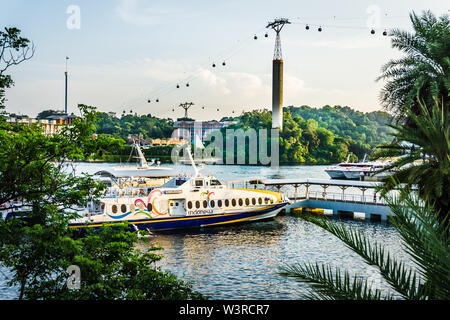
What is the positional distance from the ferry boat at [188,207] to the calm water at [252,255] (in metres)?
0.97

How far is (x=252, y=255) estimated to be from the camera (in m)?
30.4

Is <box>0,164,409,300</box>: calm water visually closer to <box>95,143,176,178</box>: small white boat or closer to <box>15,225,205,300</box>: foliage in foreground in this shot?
<box>15,225,205,300</box>: foliage in foreground

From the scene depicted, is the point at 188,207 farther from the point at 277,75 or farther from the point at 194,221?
the point at 277,75

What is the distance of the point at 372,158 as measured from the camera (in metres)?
17.3

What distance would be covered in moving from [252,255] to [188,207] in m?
9.90

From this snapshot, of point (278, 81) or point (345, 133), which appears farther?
point (345, 133)

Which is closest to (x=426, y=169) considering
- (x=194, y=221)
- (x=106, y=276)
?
(x=106, y=276)

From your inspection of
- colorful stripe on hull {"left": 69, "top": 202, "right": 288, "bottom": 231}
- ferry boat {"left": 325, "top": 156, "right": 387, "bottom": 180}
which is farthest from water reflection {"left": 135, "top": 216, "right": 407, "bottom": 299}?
ferry boat {"left": 325, "top": 156, "right": 387, "bottom": 180}

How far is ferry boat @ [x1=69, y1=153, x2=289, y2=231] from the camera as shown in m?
35.8

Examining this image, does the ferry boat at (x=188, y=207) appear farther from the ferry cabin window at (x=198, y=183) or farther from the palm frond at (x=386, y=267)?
the palm frond at (x=386, y=267)

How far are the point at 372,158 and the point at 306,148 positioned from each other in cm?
13941

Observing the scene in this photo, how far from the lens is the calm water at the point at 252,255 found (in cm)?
2334
